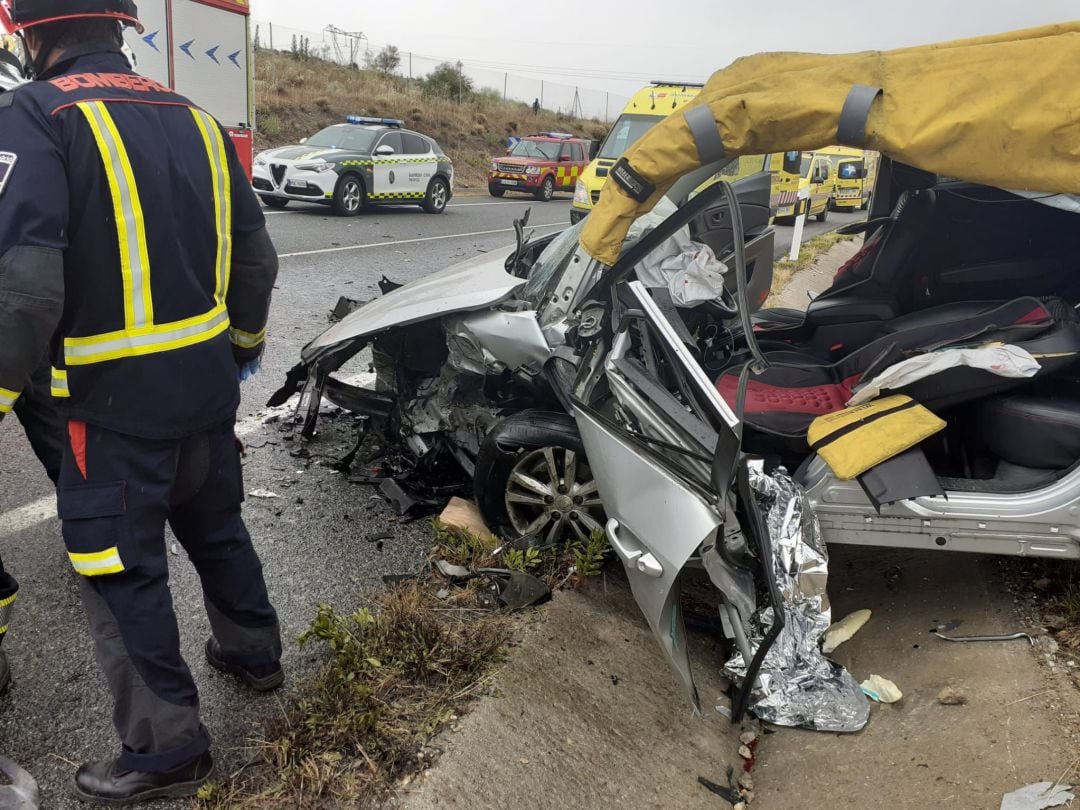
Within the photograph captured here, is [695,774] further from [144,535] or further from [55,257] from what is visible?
[55,257]

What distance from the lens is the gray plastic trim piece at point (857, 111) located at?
2344 mm

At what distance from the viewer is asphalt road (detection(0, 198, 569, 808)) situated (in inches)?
87.9

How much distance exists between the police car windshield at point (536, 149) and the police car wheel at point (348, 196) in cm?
790

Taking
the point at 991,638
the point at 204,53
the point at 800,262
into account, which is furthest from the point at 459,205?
the point at 991,638

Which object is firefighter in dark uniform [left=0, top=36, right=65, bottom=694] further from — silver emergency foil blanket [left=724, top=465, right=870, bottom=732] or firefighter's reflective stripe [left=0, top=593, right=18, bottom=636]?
silver emergency foil blanket [left=724, top=465, right=870, bottom=732]

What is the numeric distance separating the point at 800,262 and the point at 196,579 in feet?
30.7

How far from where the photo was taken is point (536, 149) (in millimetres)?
20922

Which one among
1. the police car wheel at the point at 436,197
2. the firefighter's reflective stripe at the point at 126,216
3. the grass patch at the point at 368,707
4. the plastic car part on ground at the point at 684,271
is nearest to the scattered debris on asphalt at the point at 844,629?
the grass patch at the point at 368,707

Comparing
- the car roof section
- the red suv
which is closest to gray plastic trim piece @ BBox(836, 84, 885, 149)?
the car roof section

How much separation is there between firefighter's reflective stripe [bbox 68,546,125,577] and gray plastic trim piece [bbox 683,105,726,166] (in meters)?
2.00

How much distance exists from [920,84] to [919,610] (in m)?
1.86

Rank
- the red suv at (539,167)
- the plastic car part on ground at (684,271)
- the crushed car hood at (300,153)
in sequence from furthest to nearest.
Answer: the red suv at (539,167)
the crushed car hood at (300,153)
the plastic car part on ground at (684,271)

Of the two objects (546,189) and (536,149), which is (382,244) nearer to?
(546,189)

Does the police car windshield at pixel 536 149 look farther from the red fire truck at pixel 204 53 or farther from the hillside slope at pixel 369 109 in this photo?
the red fire truck at pixel 204 53
